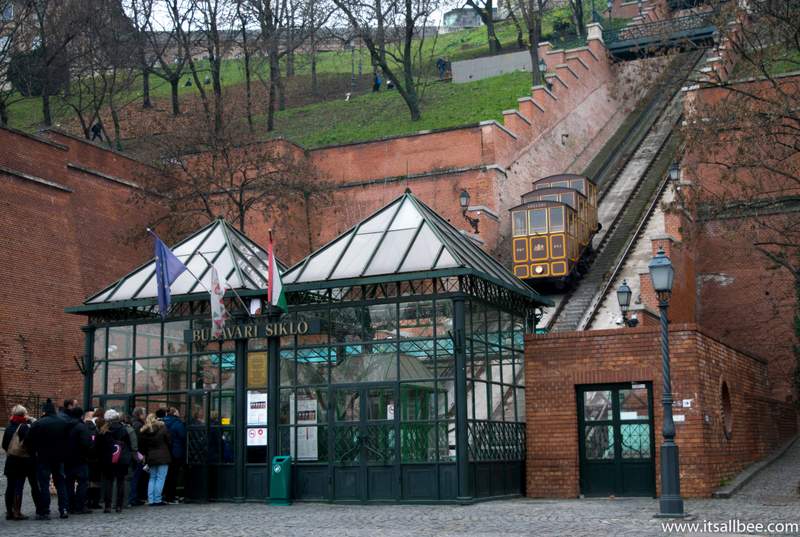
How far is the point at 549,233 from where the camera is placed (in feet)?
108

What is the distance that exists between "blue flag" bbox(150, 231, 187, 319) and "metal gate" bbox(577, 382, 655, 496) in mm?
7295

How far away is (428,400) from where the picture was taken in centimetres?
1700

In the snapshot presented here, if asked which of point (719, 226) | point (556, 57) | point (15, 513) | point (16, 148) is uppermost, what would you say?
point (556, 57)

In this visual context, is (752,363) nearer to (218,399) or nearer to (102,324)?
(218,399)

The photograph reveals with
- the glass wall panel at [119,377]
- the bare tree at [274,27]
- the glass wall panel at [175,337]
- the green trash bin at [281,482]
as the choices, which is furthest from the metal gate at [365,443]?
the bare tree at [274,27]

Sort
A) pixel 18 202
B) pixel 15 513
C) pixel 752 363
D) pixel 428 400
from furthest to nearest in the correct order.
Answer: pixel 18 202
pixel 752 363
pixel 428 400
pixel 15 513

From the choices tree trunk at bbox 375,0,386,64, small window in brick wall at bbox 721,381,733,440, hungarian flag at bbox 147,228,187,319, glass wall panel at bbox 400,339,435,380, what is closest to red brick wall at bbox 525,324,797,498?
small window in brick wall at bbox 721,381,733,440

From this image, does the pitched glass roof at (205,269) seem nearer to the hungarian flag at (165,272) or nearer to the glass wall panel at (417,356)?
the hungarian flag at (165,272)

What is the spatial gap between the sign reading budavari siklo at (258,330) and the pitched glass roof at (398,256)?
0.66 meters

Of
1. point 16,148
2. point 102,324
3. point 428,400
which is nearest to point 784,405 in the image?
point 428,400

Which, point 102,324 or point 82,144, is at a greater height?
point 82,144

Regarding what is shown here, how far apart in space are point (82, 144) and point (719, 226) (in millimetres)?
20002

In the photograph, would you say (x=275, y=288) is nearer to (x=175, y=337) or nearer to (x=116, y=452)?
(x=175, y=337)

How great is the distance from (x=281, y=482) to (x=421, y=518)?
11.9 feet
